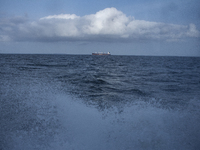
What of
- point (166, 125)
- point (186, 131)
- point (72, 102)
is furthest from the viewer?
point (72, 102)

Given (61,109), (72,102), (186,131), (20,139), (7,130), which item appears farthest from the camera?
(72,102)

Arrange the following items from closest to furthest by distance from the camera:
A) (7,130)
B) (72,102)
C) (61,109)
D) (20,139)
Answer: (20,139) → (7,130) → (61,109) → (72,102)

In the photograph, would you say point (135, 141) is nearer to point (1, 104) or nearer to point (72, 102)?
point (72, 102)

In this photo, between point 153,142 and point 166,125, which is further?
point 166,125

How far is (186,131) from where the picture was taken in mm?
5867

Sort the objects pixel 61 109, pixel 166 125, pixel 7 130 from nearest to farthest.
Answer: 1. pixel 7 130
2. pixel 166 125
3. pixel 61 109

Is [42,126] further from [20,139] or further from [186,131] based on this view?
[186,131]

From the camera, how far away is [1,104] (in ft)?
26.6

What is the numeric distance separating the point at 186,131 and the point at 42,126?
596 centimetres

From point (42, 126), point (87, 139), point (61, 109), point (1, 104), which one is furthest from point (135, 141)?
point (1, 104)

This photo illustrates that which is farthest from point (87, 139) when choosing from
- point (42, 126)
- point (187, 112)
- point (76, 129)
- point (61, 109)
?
point (187, 112)

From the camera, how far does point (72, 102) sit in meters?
9.01

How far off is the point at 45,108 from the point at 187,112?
7798mm

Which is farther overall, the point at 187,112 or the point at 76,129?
the point at 187,112
